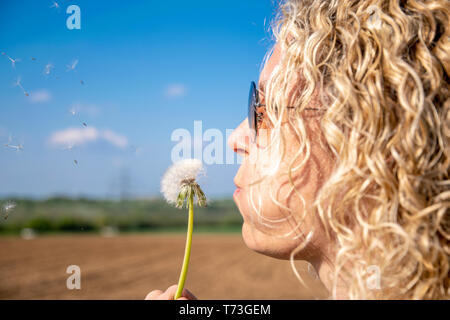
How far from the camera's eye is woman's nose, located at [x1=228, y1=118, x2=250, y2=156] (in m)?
1.84

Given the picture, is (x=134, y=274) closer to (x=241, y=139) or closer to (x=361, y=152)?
(x=241, y=139)

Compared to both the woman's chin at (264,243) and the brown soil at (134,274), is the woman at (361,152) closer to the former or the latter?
the woman's chin at (264,243)

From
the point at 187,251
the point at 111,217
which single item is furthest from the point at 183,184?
the point at 111,217

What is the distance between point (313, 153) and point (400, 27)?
56 cm

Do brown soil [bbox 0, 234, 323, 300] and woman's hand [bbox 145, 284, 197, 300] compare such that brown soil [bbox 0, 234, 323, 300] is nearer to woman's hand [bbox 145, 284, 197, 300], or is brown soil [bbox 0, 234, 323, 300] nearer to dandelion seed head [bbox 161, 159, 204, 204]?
woman's hand [bbox 145, 284, 197, 300]

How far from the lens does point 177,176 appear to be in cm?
183

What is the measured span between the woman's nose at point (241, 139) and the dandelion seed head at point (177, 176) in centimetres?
19

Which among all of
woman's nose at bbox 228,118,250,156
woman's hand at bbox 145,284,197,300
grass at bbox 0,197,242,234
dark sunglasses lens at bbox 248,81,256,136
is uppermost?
grass at bbox 0,197,242,234

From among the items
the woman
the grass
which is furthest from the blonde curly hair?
the grass

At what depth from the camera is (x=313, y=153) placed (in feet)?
5.15

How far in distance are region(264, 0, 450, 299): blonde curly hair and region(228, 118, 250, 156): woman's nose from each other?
0.28 m
